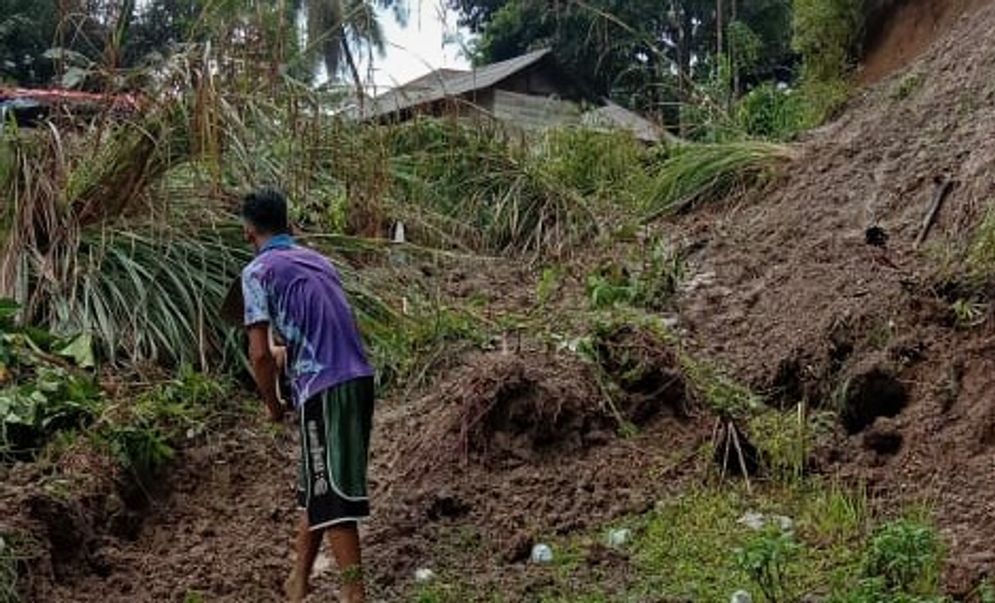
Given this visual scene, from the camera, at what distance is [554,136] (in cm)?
1038

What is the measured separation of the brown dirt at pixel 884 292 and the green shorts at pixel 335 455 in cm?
178

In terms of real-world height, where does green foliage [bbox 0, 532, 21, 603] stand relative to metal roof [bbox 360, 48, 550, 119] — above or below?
below

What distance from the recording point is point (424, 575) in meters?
4.50

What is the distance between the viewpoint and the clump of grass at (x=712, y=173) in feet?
27.6

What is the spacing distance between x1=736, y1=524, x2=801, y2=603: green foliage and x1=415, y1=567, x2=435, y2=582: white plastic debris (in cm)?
107

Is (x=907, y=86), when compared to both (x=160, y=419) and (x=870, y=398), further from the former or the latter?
(x=160, y=419)

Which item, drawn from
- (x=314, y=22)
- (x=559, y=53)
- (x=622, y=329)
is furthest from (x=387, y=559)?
(x=559, y=53)

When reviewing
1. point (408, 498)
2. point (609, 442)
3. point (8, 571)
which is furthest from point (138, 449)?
point (609, 442)

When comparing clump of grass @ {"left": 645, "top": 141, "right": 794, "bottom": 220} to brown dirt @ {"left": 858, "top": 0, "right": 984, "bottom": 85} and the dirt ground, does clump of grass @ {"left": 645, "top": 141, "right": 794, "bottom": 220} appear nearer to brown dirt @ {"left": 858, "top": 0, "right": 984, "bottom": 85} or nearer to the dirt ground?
brown dirt @ {"left": 858, "top": 0, "right": 984, "bottom": 85}

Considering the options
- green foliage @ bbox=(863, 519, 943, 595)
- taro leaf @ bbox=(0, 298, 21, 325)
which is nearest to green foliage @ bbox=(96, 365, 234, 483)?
taro leaf @ bbox=(0, 298, 21, 325)

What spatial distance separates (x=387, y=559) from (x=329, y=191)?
3330mm

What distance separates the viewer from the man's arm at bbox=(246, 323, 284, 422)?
13.9 ft

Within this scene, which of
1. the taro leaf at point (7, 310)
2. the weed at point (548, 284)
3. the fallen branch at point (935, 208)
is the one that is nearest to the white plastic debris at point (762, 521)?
the fallen branch at point (935, 208)

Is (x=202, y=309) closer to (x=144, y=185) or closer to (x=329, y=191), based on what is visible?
(x=144, y=185)
